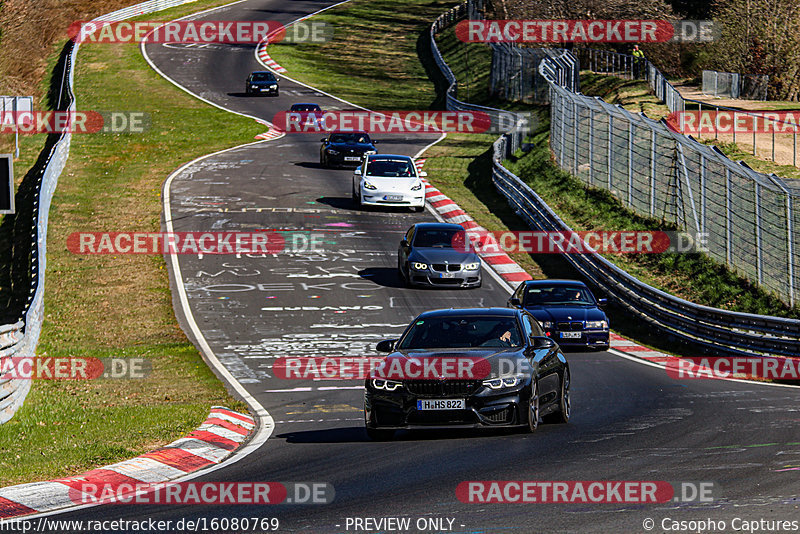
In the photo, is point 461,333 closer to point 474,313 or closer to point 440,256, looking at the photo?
point 474,313

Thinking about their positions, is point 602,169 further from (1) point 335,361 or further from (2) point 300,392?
(2) point 300,392

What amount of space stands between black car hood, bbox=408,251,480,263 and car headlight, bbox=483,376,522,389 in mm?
15502

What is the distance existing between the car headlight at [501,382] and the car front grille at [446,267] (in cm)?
1548

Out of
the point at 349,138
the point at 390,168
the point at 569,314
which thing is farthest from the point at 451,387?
the point at 349,138

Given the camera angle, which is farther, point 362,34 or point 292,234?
point 362,34

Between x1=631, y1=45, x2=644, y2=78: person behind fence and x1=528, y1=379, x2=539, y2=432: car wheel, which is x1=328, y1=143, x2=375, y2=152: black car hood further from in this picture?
x1=528, y1=379, x2=539, y2=432: car wheel

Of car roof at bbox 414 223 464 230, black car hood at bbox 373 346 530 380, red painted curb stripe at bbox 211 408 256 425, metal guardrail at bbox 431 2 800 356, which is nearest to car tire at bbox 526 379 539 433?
black car hood at bbox 373 346 530 380

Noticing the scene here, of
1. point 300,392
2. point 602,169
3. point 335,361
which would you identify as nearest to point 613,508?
point 300,392

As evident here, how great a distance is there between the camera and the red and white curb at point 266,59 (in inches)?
2832

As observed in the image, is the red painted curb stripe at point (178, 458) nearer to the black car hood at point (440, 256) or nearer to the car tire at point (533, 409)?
the car tire at point (533, 409)

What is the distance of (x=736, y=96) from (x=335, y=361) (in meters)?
37.6

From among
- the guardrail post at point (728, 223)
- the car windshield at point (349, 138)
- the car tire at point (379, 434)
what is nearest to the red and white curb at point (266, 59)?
the car windshield at point (349, 138)

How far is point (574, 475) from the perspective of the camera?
10406 mm

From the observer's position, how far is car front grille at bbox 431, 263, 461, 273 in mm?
28141
